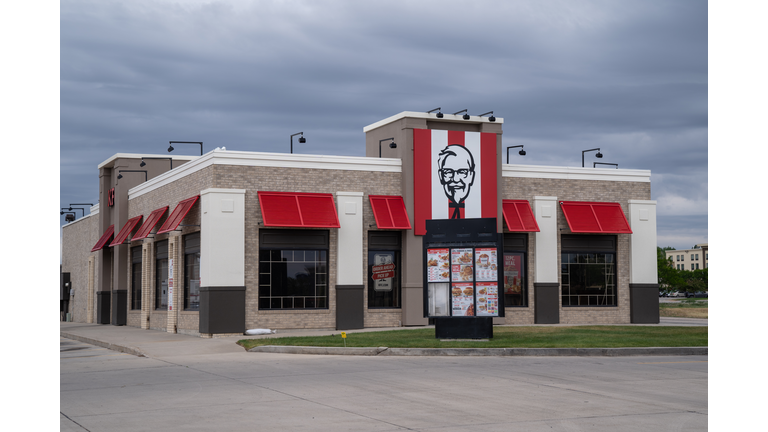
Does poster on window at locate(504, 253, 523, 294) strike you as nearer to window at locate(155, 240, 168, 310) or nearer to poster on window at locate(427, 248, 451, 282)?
poster on window at locate(427, 248, 451, 282)

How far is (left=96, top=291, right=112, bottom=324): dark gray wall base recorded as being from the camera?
35438 mm

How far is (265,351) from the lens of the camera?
61.8 ft

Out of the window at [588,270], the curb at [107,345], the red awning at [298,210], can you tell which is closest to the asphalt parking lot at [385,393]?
the curb at [107,345]

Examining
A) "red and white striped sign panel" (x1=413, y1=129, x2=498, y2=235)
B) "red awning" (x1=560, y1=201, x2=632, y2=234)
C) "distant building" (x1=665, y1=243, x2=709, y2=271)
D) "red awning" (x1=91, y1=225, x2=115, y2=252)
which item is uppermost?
"red and white striped sign panel" (x1=413, y1=129, x2=498, y2=235)

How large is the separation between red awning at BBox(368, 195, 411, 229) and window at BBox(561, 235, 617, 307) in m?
6.72

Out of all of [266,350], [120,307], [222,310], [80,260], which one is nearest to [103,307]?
[120,307]

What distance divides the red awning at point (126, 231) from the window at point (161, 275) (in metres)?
2.16

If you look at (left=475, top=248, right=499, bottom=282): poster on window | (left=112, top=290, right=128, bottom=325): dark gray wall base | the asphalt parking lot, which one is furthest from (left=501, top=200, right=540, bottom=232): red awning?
(left=112, top=290, right=128, bottom=325): dark gray wall base

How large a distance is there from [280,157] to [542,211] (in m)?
10.1

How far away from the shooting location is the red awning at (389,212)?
85.1 feet

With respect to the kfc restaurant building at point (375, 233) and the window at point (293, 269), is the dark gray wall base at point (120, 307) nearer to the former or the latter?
the kfc restaurant building at point (375, 233)

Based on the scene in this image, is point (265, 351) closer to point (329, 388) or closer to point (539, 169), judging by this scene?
point (329, 388)
